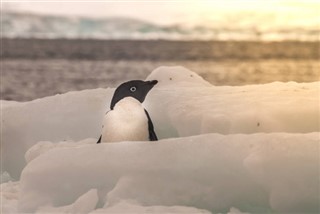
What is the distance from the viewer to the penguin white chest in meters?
5.39

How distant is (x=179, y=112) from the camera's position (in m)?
5.71

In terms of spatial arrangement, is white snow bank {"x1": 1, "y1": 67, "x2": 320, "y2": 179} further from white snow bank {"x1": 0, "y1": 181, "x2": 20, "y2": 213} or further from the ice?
the ice

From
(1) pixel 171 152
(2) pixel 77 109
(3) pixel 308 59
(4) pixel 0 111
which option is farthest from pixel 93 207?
(3) pixel 308 59

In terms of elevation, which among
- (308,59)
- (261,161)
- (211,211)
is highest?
(261,161)

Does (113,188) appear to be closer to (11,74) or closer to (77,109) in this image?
(77,109)

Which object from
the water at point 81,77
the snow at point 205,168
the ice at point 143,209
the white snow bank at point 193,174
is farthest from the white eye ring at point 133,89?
the water at point 81,77

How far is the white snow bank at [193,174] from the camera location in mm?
4492

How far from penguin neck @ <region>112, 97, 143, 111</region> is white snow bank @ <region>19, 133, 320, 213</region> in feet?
1.92

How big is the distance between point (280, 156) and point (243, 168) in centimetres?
23

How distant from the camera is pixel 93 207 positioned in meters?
4.64

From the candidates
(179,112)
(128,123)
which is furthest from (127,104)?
(179,112)

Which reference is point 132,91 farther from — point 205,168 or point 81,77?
point 81,77

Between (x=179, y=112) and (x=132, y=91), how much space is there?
1.28 feet

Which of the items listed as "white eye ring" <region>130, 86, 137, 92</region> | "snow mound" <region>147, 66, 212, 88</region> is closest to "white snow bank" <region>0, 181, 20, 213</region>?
"white eye ring" <region>130, 86, 137, 92</region>
